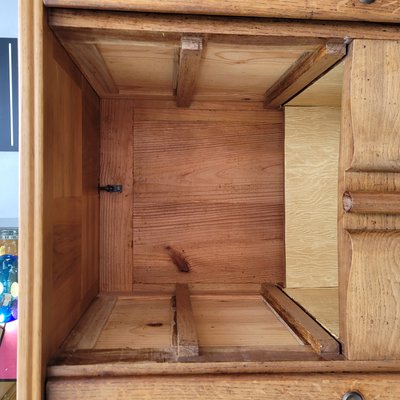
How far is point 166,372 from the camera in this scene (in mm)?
572

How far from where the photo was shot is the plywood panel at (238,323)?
66 centimetres

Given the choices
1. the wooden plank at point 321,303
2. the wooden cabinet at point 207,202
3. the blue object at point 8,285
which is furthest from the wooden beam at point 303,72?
the blue object at point 8,285

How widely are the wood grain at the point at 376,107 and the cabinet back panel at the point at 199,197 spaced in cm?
40

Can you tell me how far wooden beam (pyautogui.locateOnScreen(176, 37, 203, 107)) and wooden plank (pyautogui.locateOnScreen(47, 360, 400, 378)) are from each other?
46cm

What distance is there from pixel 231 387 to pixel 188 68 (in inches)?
20.5

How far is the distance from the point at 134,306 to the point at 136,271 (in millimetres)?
117

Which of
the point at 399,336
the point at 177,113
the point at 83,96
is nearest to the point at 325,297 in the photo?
the point at 399,336

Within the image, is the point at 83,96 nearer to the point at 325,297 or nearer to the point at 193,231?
the point at 193,231

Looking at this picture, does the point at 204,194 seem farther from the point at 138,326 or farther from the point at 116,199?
the point at 138,326

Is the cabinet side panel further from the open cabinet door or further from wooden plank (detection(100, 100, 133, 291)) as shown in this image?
the open cabinet door

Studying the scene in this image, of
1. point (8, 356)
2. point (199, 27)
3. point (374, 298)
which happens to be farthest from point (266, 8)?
point (8, 356)

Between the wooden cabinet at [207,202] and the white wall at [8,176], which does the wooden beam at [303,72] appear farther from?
the white wall at [8,176]

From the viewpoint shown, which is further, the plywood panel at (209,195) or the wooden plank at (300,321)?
the plywood panel at (209,195)

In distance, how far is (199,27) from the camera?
57 centimetres
